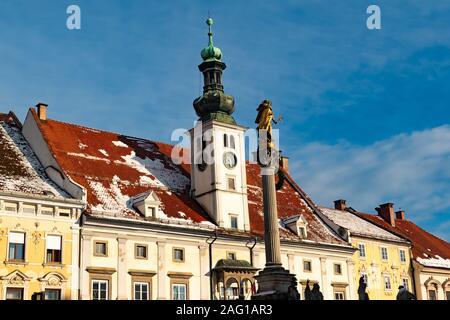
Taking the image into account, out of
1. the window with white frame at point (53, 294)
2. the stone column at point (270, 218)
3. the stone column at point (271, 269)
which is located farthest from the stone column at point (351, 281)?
the window with white frame at point (53, 294)

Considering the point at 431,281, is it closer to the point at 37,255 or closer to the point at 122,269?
the point at 122,269

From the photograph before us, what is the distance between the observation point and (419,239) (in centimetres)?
6153

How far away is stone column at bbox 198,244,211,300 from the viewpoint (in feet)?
136

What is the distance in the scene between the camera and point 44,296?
34.6 m

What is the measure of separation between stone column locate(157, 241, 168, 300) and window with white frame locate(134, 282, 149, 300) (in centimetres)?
74

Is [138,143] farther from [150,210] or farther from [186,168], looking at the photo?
[150,210]

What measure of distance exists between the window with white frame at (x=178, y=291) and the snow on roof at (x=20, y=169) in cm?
848

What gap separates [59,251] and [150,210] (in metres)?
6.60

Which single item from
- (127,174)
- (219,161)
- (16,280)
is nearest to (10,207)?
(16,280)

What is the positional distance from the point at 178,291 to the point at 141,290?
2.51m

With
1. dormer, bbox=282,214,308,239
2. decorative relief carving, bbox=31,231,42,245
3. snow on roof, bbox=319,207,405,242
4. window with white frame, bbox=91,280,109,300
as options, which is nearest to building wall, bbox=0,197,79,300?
decorative relief carving, bbox=31,231,42,245

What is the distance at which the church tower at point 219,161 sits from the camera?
4534 centimetres

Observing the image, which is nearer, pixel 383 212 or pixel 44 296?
pixel 44 296
